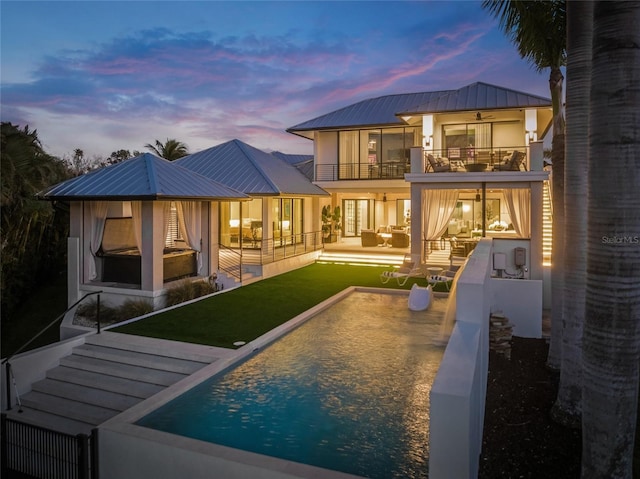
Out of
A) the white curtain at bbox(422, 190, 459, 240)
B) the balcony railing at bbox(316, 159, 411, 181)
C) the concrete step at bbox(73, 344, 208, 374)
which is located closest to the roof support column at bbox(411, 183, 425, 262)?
the white curtain at bbox(422, 190, 459, 240)

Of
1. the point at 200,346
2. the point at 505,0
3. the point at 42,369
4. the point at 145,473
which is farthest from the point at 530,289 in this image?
the point at 42,369

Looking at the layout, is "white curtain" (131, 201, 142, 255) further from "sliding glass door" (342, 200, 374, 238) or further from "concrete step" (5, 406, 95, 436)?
"sliding glass door" (342, 200, 374, 238)

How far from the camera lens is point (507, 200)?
750 inches

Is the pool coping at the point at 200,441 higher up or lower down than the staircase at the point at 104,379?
higher up

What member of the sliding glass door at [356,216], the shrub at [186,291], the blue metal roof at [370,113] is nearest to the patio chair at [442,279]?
the shrub at [186,291]

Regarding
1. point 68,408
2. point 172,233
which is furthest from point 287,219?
point 68,408

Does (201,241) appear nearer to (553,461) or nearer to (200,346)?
(200,346)

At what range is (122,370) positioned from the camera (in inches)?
383

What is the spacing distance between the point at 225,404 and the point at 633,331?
19.4 ft

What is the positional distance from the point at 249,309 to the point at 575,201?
8.96 meters

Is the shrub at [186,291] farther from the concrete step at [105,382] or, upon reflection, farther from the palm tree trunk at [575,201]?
the palm tree trunk at [575,201]

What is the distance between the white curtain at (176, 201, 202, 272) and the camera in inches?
666

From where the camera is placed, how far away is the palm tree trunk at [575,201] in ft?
24.8

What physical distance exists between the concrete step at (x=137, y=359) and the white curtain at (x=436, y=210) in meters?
13.1
